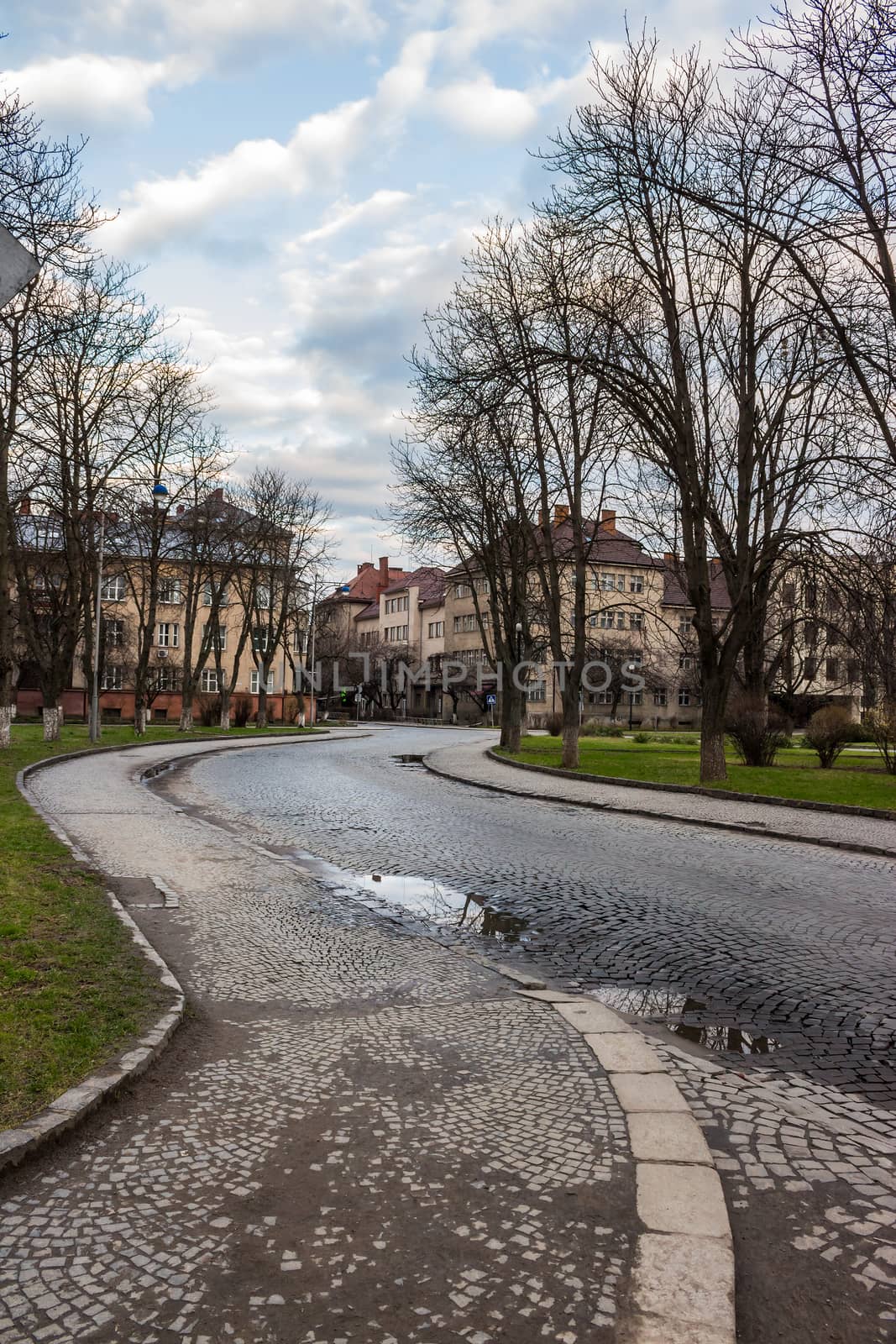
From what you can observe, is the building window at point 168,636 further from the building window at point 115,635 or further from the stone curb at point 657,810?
the stone curb at point 657,810

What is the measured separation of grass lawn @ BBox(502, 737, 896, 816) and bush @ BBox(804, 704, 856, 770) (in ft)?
1.65

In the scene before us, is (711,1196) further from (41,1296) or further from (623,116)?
(623,116)

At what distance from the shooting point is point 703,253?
18828mm

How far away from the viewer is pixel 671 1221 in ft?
10.8

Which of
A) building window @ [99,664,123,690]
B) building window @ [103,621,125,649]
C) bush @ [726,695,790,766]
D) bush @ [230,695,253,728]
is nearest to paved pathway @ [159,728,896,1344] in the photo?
bush @ [726,695,790,766]

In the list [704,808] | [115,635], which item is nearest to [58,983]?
[704,808]

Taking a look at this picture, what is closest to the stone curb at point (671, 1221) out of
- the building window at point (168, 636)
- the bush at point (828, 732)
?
the bush at point (828, 732)

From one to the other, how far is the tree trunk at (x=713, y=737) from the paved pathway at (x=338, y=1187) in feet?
A: 54.9

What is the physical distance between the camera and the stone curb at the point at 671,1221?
2.80 metres

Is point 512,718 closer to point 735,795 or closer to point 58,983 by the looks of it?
point 735,795

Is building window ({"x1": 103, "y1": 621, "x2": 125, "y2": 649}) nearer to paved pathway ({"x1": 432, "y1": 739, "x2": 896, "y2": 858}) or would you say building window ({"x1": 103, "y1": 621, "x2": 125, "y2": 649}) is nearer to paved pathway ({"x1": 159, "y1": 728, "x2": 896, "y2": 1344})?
paved pathway ({"x1": 432, "y1": 739, "x2": 896, "y2": 858})

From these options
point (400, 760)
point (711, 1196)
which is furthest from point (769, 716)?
point (711, 1196)

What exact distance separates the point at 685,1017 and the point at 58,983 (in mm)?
3653

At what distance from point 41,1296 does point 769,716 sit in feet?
89.9
